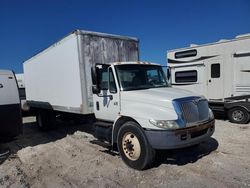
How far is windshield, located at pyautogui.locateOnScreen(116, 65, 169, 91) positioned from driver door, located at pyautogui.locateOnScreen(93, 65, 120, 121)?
0.24m

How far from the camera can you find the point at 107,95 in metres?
5.98

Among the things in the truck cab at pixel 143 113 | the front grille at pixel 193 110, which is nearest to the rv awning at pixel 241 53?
the truck cab at pixel 143 113

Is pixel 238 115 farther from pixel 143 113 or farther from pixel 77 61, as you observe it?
pixel 77 61

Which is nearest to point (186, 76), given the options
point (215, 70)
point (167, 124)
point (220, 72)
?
point (215, 70)

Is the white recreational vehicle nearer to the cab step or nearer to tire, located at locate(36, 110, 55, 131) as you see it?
the cab step

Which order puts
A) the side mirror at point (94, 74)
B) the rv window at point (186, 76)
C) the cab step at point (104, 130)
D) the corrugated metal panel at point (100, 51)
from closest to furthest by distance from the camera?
the side mirror at point (94, 74), the cab step at point (104, 130), the corrugated metal panel at point (100, 51), the rv window at point (186, 76)

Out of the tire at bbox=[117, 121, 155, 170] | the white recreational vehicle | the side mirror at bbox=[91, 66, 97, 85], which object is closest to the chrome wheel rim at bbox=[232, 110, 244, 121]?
the white recreational vehicle

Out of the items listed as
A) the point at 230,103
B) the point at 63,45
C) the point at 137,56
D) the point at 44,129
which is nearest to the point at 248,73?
the point at 230,103

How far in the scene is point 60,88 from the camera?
316 inches

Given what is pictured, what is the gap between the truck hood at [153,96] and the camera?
4.85 metres

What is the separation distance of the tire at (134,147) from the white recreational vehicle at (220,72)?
14.4 feet

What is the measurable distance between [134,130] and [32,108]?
7756 mm

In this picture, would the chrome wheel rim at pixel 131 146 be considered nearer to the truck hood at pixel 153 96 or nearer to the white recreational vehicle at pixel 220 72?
the truck hood at pixel 153 96

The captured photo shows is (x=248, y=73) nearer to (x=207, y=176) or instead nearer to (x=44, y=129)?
(x=207, y=176)
